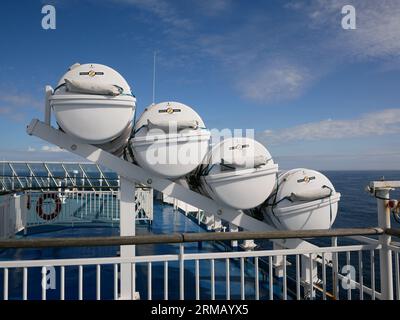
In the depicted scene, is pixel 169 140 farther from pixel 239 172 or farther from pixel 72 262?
pixel 72 262

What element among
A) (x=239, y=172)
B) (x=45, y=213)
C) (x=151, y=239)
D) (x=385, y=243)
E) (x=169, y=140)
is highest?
(x=169, y=140)

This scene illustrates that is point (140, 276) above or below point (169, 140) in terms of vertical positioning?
below

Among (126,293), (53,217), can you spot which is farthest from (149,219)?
(126,293)

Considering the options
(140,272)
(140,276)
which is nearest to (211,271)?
(140,276)

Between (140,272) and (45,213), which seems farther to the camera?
(45,213)

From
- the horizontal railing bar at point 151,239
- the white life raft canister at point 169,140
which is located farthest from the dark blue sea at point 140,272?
the white life raft canister at point 169,140

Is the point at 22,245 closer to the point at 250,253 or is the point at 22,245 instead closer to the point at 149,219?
the point at 250,253

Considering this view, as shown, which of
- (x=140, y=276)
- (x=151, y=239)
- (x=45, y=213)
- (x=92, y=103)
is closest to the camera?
(x=151, y=239)

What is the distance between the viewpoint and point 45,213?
826cm

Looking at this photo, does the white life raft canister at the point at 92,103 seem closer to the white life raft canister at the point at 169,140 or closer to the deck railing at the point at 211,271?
the white life raft canister at the point at 169,140

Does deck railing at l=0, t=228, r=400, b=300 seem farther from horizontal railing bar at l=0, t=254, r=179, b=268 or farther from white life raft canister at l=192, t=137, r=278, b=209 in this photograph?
white life raft canister at l=192, t=137, r=278, b=209

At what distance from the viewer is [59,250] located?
636cm

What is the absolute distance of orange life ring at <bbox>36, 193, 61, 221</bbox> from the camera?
816 centimetres

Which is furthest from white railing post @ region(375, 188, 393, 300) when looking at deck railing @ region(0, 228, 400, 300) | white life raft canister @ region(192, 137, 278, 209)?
white life raft canister @ region(192, 137, 278, 209)
